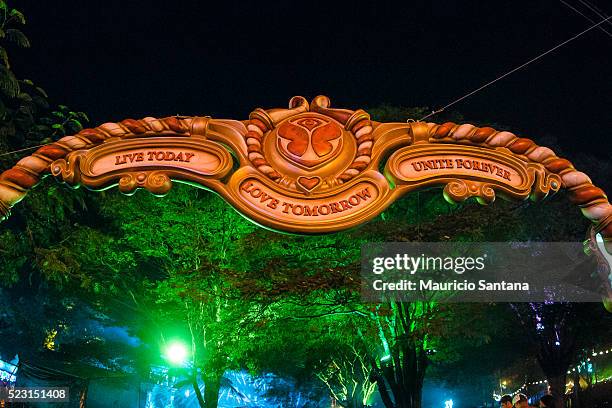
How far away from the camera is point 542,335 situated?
2203 centimetres

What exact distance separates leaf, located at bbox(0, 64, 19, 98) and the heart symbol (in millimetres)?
4720

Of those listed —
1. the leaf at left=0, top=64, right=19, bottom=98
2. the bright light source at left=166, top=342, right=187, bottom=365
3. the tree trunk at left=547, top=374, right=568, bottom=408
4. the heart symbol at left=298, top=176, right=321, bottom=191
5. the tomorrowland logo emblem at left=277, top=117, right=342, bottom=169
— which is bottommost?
the heart symbol at left=298, top=176, right=321, bottom=191

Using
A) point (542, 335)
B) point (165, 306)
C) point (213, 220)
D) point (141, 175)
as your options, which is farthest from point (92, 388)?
point (141, 175)

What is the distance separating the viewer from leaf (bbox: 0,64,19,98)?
7.69 metres

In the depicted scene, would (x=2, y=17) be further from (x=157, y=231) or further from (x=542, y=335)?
(x=542, y=335)

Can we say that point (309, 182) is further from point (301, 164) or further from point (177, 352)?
point (177, 352)

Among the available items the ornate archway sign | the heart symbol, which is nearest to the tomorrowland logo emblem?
the ornate archway sign

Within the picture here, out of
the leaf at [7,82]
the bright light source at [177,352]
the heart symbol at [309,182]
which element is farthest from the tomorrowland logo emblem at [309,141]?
the bright light source at [177,352]

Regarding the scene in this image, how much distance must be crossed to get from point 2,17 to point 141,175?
4538mm

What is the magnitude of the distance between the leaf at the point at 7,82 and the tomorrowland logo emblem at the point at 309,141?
4.35 m

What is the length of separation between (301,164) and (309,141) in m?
0.25

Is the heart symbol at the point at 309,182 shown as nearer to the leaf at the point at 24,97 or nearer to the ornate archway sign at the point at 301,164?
the ornate archway sign at the point at 301,164

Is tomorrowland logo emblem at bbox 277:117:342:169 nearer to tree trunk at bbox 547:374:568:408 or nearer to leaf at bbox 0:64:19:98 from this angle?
leaf at bbox 0:64:19:98

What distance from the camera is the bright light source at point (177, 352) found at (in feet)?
61.8
